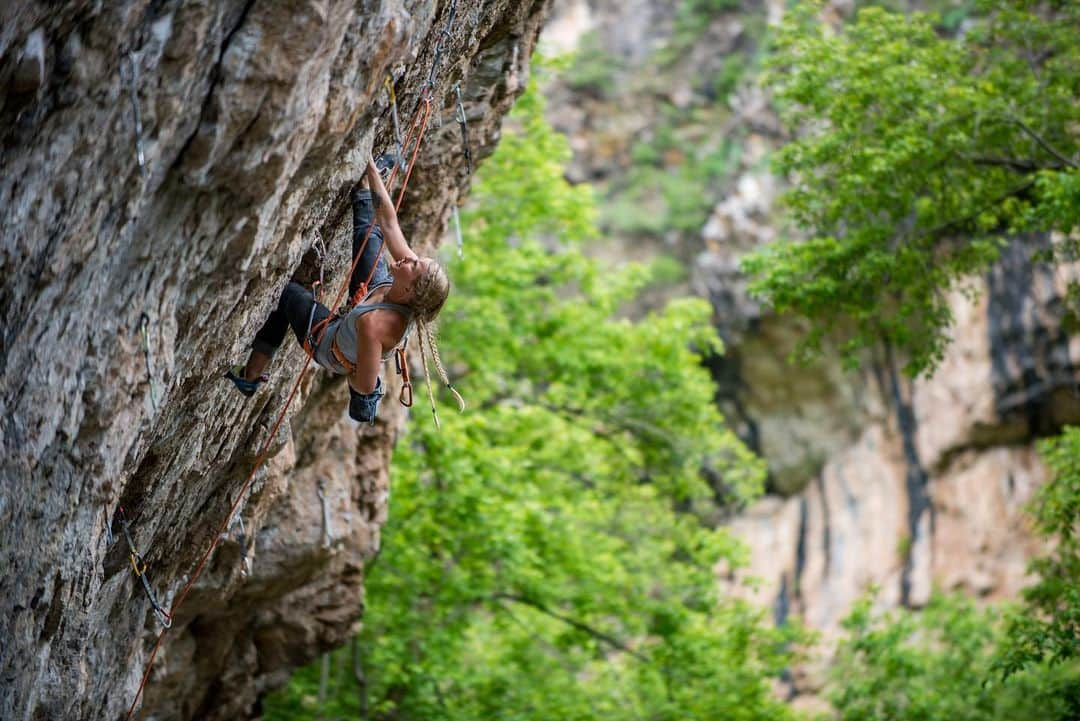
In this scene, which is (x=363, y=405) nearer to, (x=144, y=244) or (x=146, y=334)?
(x=146, y=334)

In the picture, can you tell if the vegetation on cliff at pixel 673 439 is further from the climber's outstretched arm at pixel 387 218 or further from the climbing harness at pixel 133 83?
the climbing harness at pixel 133 83

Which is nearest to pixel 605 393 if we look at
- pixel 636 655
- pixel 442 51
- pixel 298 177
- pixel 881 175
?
pixel 636 655

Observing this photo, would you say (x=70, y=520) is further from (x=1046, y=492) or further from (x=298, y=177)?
(x=1046, y=492)

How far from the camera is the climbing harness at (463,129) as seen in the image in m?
7.57

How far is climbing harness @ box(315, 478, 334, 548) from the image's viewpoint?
9.40 m

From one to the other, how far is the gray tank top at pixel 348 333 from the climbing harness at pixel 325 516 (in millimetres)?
3644

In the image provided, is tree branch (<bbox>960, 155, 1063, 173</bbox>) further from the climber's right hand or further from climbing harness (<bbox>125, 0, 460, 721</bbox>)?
the climber's right hand

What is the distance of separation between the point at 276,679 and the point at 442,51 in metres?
6.82

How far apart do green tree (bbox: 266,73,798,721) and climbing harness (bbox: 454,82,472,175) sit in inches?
181

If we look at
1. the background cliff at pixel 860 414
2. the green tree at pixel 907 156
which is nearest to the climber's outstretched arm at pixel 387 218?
the green tree at pixel 907 156

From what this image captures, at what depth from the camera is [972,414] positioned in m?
22.6

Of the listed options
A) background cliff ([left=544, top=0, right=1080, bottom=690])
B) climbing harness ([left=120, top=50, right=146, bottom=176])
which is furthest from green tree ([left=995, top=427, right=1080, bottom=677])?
background cliff ([left=544, top=0, right=1080, bottom=690])

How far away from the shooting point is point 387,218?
591cm

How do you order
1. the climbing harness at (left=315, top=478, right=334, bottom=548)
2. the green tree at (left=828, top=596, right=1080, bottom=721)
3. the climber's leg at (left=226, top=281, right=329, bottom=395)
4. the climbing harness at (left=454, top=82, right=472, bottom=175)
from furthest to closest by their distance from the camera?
the green tree at (left=828, top=596, right=1080, bottom=721), the climbing harness at (left=315, top=478, right=334, bottom=548), the climbing harness at (left=454, top=82, right=472, bottom=175), the climber's leg at (left=226, top=281, right=329, bottom=395)
